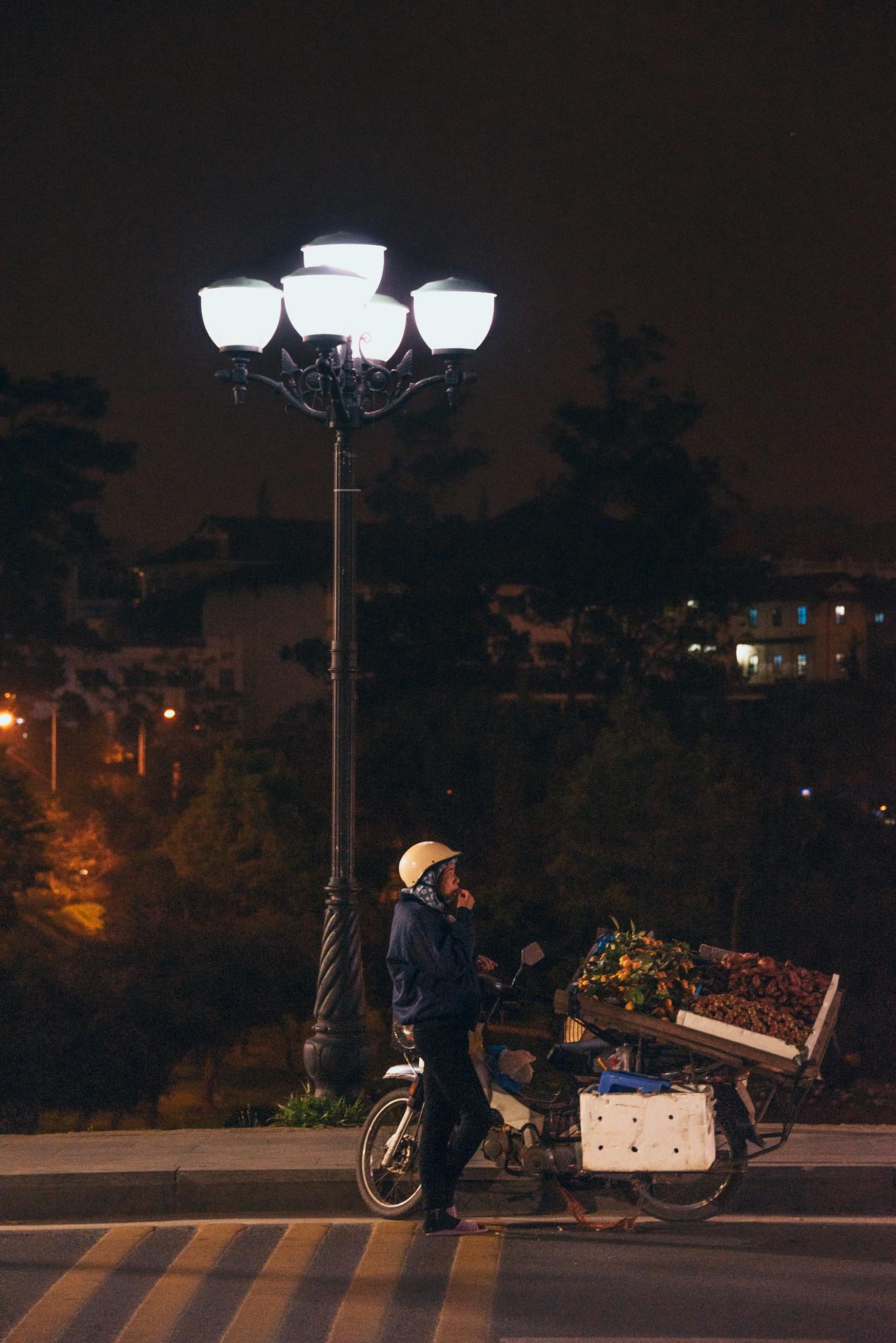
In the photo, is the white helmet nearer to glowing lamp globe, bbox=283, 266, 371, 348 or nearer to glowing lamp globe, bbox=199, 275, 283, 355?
glowing lamp globe, bbox=283, 266, 371, 348

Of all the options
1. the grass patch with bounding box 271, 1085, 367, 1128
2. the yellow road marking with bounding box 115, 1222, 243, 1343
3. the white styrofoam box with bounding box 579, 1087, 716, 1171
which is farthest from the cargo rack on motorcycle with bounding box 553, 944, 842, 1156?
the grass patch with bounding box 271, 1085, 367, 1128

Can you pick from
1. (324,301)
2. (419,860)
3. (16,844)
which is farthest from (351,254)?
(16,844)

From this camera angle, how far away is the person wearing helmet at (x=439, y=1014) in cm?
657

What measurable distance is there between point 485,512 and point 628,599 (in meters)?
23.7

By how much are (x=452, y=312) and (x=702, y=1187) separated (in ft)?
17.1

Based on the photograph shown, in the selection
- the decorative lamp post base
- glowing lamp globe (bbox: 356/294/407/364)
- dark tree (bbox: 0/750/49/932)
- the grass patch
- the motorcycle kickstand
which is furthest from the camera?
dark tree (bbox: 0/750/49/932)

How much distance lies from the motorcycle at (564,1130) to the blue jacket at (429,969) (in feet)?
0.81

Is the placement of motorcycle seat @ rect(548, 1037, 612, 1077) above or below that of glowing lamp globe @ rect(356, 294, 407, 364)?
below

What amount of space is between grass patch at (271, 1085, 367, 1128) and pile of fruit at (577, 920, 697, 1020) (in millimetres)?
2248

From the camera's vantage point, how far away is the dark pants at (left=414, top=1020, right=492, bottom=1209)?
6586mm

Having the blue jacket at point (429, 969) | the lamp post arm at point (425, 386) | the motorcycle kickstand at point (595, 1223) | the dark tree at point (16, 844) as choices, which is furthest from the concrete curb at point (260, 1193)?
the dark tree at point (16, 844)

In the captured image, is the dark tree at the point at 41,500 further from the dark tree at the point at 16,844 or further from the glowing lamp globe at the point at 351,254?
the glowing lamp globe at the point at 351,254

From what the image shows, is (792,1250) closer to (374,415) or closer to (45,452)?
(374,415)

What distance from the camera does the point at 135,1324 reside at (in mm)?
5609
